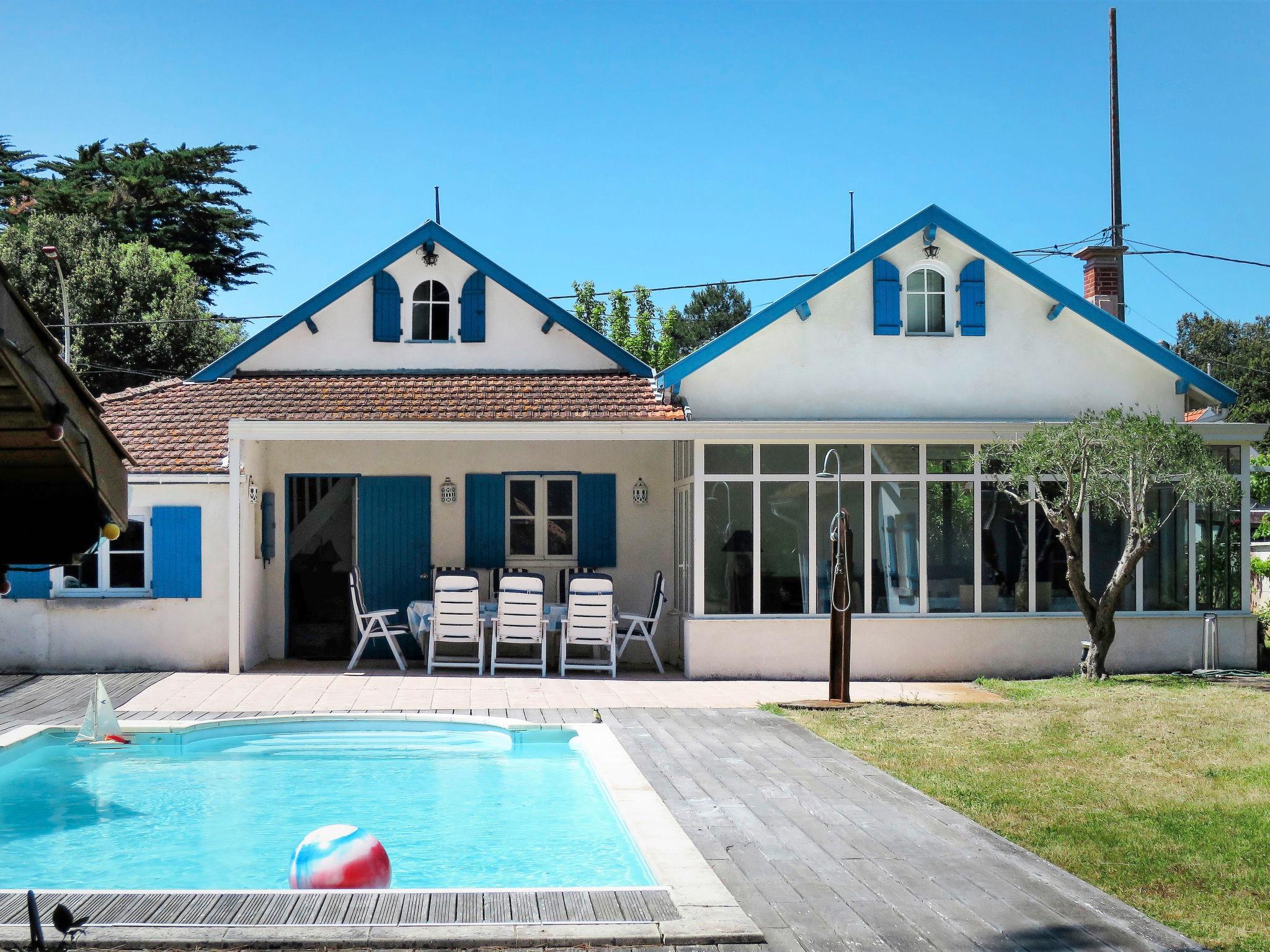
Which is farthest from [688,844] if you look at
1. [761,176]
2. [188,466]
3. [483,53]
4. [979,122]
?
[761,176]

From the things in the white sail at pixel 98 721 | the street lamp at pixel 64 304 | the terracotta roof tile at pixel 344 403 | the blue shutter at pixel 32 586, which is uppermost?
the street lamp at pixel 64 304

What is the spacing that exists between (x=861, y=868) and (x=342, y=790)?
174 inches

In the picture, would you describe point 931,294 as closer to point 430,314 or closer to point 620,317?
point 430,314

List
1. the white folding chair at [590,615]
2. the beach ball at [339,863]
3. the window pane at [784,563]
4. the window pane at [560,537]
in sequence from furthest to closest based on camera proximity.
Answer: the window pane at [560,537]
the window pane at [784,563]
the white folding chair at [590,615]
the beach ball at [339,863]

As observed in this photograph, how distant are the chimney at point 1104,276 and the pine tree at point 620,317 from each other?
885 inches

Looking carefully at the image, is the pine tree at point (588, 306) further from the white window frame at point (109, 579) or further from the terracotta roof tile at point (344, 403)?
the white window frame at point (109, 579)

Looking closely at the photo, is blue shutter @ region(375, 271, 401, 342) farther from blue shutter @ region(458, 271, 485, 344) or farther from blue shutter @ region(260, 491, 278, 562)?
blue shutter @ region(260, 491, 278, 562)

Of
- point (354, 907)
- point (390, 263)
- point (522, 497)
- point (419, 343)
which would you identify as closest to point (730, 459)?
point (522, 497)

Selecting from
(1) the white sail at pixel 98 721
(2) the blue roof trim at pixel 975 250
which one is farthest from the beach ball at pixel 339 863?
(2) the blue roof trim at pixel 975 250

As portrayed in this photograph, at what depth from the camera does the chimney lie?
1563 centimetres

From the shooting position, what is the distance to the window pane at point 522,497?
1453 cm

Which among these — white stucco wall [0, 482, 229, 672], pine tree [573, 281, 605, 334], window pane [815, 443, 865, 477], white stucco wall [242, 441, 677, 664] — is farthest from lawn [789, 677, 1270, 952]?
pine tree [573, 281, 605, 334]

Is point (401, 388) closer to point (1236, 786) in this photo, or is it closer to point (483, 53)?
point (483, 53)

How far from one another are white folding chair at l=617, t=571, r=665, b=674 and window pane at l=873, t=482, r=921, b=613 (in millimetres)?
2448
